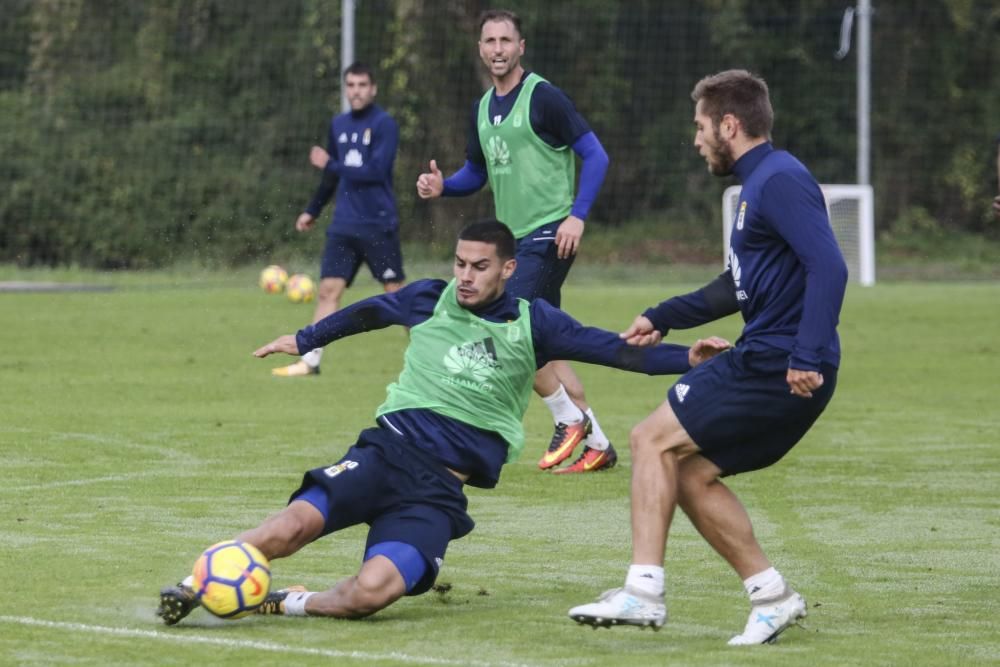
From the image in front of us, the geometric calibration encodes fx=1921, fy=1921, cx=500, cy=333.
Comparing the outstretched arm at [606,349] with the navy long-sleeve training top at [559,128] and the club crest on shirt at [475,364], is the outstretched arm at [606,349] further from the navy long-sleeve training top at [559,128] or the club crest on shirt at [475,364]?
the navy long-sleeve training top at [559,128]

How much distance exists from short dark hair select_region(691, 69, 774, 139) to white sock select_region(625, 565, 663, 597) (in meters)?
1.46

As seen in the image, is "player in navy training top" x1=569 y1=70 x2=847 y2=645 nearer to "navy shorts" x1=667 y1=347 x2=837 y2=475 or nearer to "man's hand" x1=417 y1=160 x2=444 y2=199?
"navy shorts" x1=667 y1=347 x2=837 y2=475

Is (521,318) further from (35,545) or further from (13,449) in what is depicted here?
(13,449)

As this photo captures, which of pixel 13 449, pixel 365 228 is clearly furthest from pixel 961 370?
pixel 13 449

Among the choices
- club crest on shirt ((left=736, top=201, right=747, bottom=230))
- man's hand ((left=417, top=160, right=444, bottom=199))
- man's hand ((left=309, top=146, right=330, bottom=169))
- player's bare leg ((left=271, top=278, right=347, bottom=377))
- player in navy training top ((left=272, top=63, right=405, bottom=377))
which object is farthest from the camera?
man's hand ((left=309, top=146, right=330, bottom=169))

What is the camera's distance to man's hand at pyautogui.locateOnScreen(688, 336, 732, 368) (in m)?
6.38

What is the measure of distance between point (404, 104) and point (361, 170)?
46.7ft

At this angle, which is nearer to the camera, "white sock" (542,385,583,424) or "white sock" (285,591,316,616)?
"white sock" (285,591,316,616)

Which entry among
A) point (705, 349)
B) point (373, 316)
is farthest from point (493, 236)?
point (705, 349)

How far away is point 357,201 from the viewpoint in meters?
15.8

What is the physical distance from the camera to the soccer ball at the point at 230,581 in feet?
20.4

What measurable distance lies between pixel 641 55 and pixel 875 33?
3.88 meters

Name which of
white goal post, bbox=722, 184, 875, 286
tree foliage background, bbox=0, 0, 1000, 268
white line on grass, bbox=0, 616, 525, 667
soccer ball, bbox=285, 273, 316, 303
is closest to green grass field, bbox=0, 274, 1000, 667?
white line on grass, bbox=0, 616, 525, 667

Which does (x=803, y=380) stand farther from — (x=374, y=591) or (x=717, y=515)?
(x=374, y=591)
